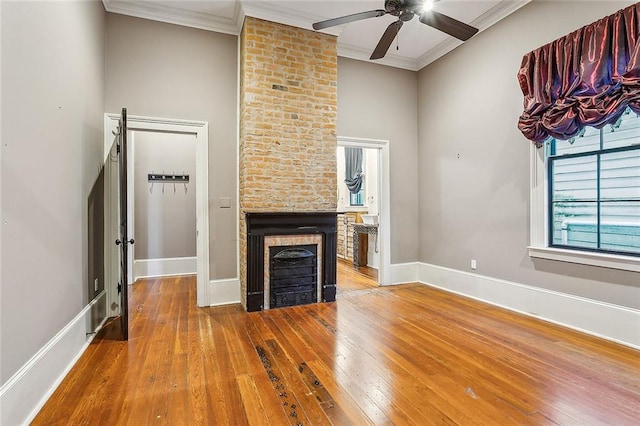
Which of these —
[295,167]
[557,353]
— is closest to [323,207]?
[295,167]

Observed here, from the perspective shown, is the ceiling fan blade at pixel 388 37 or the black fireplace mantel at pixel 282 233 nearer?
the ceiling fan blade at pixel 388 37

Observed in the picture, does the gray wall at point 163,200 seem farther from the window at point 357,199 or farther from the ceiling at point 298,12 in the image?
the window at point 357,199

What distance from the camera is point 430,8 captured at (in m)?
2.66

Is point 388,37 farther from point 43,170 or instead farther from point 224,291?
point 224,291

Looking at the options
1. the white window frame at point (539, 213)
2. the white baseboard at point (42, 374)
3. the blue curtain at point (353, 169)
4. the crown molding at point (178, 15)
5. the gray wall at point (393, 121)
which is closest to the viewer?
the white baseboard at point (42, 374)

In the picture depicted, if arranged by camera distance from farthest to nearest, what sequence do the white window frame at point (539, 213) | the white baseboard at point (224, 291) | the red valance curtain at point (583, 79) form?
the white baseboard at point (224, 291) < the white window frame at point (539, 213) < the red valance curtain at point (583, 79)

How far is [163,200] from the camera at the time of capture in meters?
5.82

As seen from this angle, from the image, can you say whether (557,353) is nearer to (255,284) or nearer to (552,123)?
(552,123)

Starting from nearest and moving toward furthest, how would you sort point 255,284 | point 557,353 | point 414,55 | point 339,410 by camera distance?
point 339,410, point 557,353, point 255,284, point 414,55

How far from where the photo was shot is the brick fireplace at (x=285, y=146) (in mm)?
3756

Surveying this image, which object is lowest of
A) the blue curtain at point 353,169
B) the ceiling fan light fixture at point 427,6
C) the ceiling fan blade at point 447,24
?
the blue curtain at point 353,169

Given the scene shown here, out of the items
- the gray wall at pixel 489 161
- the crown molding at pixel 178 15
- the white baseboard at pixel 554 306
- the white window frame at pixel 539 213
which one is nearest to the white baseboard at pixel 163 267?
the crown molding at pixel 178 15

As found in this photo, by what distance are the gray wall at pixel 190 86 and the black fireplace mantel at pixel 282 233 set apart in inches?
20.1

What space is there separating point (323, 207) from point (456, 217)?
77.0 inches
